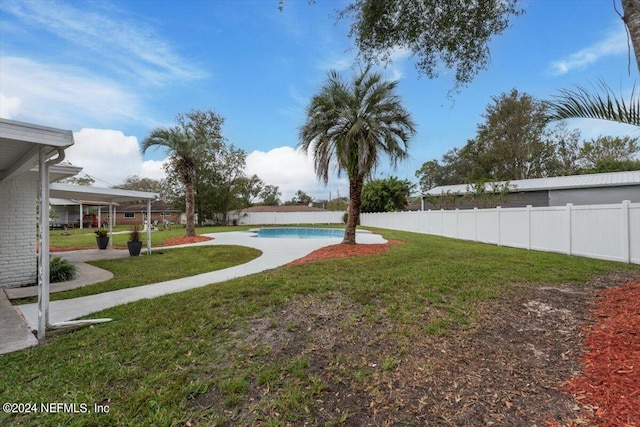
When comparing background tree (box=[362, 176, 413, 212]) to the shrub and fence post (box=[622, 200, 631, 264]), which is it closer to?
fence post (box=[622, 200, 631, 264])

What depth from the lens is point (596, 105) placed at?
3.66m

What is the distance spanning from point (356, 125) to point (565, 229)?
23.3ft

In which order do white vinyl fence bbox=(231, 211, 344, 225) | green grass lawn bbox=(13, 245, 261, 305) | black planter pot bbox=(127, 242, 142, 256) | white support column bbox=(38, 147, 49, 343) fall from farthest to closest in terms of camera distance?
white vinyl fence bbox=(231, 211, 344, 225) → black planter pot bbox=(127, 242, 142, 256) → green grass lawn bbox=(13, 245, 261, 305) → white support column bbox=(38, 147, 49, 343)

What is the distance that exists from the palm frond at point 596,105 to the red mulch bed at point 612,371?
2.31 meters

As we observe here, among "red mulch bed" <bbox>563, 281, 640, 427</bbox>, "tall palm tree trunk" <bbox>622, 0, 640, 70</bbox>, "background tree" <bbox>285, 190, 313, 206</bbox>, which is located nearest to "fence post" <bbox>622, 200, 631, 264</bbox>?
"red mulch bed" <bbox>563, 281, 640, 427</bbox>

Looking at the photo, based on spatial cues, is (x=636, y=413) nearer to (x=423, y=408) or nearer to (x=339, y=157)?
(x=423, y=408)

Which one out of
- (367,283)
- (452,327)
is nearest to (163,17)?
(367,283)

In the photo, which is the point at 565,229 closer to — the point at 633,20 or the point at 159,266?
the point at 633,20

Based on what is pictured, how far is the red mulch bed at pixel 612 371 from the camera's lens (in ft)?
7.87

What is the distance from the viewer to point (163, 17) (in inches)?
354

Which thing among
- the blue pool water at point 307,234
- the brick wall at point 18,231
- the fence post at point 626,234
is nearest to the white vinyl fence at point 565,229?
the fence post at point 626,234

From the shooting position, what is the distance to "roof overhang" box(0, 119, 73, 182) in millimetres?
3607

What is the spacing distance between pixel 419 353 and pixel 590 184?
984 inches

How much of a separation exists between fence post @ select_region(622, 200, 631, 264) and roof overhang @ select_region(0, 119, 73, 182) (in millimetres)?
11529
